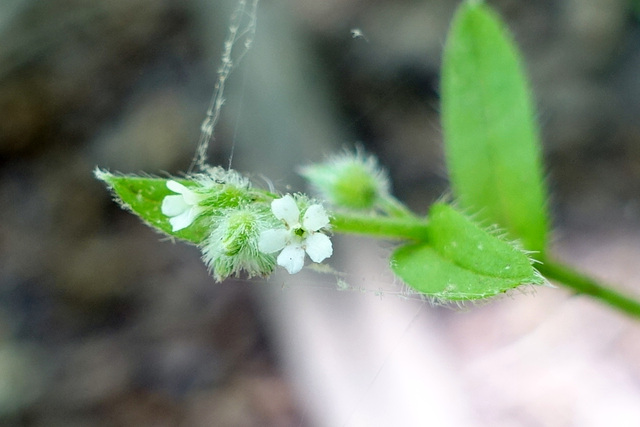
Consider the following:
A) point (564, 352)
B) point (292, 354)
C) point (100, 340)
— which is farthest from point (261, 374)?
point (564, 352)

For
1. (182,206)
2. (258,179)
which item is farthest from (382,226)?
(258,179)

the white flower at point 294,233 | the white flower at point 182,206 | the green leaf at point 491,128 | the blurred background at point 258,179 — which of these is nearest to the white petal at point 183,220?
the white flower at point 182,206

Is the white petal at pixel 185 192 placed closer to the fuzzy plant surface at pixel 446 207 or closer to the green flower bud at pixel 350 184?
the fuzzy plant surface at pixel 446 207

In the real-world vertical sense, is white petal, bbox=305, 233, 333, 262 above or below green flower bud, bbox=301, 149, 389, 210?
below

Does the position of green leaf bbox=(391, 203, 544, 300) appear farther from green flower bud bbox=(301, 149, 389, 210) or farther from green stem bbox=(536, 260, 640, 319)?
green stem bbox=(536, 260, 640, 319)

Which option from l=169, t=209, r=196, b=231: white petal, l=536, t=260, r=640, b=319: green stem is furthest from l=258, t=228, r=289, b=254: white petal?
l=536, t=260, r=640, b=319: green stem

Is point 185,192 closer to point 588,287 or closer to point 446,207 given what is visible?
point 446,207
